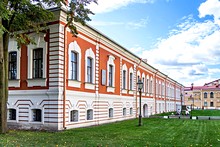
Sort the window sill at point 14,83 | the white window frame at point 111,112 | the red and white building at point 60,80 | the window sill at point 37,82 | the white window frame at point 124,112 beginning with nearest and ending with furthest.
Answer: the red and white building at point 60,80 < the window sill at point 37,82 < the window sill at point 14,83 < the white window frame at point 111,112 < the white window frame at point 124,112

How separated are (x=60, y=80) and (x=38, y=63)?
2.05 metres

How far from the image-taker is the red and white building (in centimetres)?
1512

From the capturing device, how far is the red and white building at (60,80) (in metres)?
15.1

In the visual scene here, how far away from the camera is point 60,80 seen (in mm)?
15062

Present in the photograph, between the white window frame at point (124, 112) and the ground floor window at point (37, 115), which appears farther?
the white window frame at point (124, 112)

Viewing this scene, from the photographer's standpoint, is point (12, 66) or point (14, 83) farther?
point (12, 66)

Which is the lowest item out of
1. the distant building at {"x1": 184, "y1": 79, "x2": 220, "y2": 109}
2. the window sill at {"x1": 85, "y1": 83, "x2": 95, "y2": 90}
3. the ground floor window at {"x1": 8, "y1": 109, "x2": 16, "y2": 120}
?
the distant building at {"x1": 184, "y1": 79, "x2": 220, "y2": 109}

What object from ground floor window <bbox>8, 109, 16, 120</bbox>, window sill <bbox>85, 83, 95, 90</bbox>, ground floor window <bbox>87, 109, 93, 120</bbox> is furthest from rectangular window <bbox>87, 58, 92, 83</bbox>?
ground floor window <bbox>8, 109, 16, 120</bbox>

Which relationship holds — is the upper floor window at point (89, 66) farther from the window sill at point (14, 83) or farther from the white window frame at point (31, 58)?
the window sill at point (14, 83)

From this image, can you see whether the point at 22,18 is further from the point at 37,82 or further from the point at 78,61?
the point at 78,61

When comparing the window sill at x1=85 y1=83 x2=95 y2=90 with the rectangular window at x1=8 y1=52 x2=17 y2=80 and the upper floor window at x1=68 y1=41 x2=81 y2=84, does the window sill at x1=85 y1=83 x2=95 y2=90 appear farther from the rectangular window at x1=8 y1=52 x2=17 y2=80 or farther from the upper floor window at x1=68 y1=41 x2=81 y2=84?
the rectangular window at x1=8 y1=52 x2=17 y2=80

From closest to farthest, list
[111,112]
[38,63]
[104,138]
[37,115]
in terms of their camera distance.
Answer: [104,138], [37,115], [38,63], [111,112]

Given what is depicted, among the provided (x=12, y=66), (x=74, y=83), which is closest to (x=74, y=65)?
(x=74, y=83)

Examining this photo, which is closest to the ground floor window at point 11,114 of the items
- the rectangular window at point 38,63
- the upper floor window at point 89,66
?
the rectangular window at point 38,63
